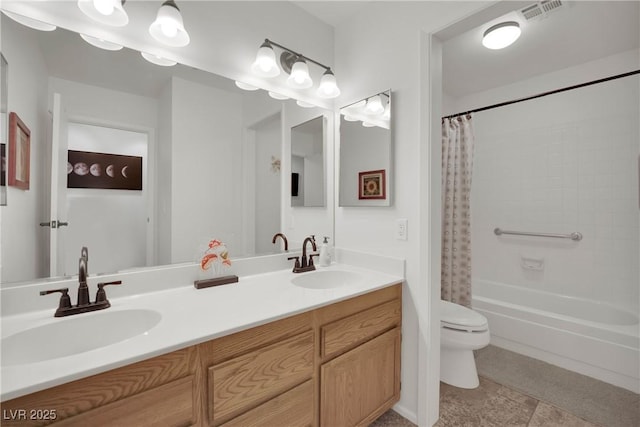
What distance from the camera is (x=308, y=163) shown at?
202 cm

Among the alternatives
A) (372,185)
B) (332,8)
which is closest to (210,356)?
(372,185)

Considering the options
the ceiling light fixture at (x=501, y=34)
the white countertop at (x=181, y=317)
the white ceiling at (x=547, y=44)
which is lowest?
the white countertop at (x=181, y=317)

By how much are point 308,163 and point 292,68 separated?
2.03 feet

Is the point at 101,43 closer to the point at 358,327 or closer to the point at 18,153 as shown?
the point at 18,153

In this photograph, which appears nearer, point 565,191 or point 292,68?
point 292,68

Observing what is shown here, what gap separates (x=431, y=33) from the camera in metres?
1.51

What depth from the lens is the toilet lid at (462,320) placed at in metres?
1.88

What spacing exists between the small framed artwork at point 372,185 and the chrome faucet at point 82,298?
1375mm

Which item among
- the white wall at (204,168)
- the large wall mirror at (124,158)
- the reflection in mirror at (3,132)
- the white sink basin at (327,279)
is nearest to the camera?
the reflection in mirror at (3,132)

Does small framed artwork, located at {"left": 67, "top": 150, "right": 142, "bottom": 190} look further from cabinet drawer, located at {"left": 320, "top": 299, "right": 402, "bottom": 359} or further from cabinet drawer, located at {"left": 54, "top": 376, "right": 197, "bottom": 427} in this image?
cabinet drawer, located at {"left": 320, "top": 299, "right": 402, "bottom": 359}

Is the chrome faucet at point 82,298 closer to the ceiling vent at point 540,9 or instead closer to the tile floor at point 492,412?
the tile floor at point 492,412

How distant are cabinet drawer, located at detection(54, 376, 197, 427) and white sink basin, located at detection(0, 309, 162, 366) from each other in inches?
11.0

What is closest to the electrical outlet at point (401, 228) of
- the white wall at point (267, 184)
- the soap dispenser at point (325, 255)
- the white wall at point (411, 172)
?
the white wall at point (411, 172)

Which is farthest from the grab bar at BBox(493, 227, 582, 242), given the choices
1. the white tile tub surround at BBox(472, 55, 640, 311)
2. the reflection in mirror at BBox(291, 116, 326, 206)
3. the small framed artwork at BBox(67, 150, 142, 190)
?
the small framed artwork at BBox(67, 150, 142, 190)
